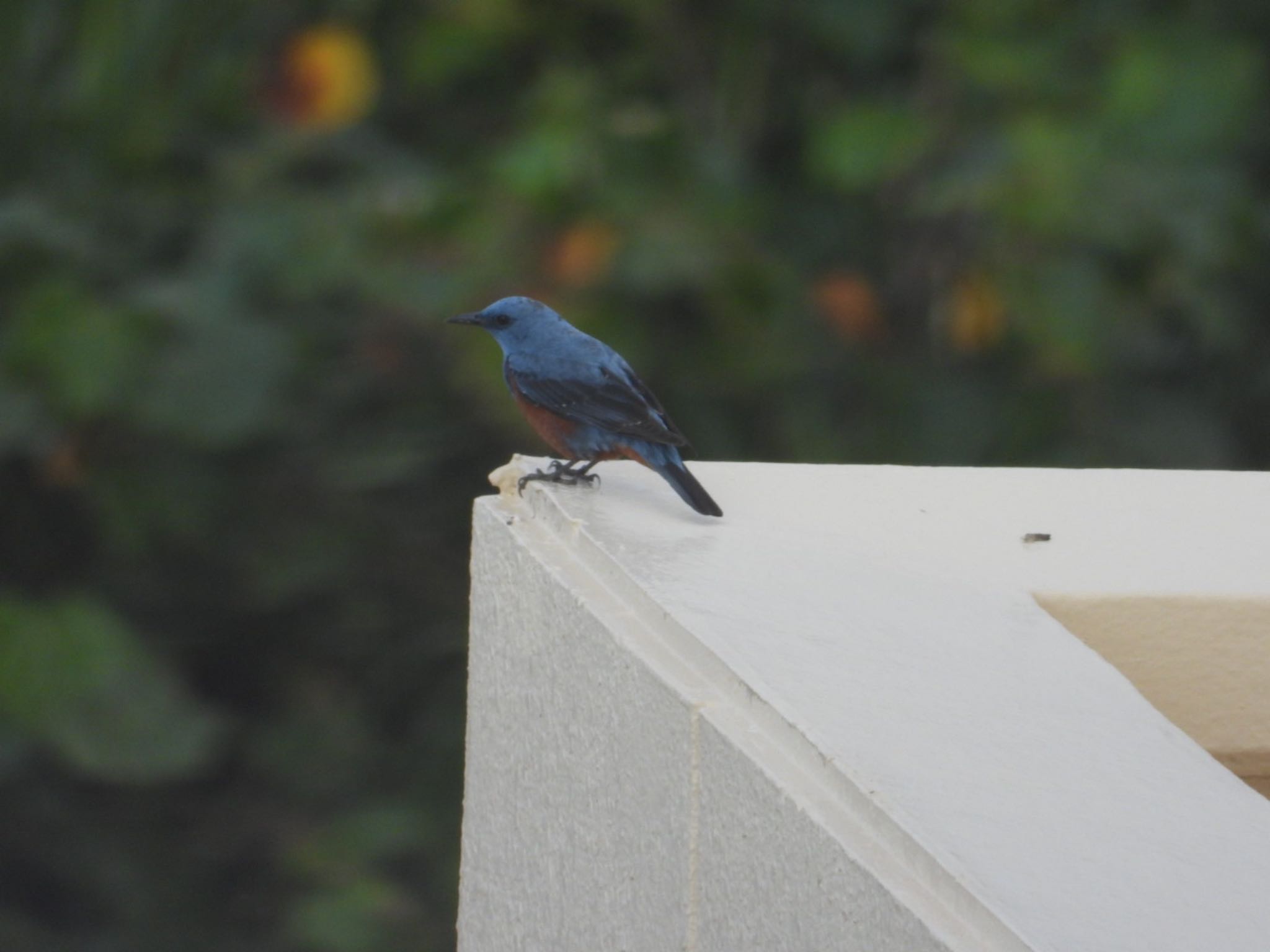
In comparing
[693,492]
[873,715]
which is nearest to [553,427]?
[693,492]

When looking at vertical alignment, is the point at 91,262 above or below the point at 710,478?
above

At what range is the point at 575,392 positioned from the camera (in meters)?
2.93

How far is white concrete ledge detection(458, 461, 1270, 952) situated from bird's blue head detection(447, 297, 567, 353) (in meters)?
1.20

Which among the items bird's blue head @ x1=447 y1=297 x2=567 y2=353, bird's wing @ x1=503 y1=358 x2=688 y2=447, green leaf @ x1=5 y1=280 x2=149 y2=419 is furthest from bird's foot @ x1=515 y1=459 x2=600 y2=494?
green leaf @ x1=5 y1=280 x2=149 y2=419

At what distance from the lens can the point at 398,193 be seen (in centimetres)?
453

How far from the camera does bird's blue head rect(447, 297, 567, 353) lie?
10.5 ft

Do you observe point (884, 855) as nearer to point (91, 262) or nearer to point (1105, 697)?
point (1105, 697)

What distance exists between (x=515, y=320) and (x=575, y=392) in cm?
37

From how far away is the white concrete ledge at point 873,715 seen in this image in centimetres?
114

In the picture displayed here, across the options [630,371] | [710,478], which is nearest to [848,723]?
[710,478]

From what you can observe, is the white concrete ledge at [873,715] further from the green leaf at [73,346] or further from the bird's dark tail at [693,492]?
the green leaf at [73,346]

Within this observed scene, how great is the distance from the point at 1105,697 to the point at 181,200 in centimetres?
379

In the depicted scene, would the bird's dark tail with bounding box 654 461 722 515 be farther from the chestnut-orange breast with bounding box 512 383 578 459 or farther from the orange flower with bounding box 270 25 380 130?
the orange flower with bounding box 270 25 380 130

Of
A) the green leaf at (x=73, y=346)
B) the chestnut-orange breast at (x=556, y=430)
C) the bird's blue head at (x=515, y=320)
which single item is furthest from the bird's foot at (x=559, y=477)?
the green leaf at (x=73, y=346)
